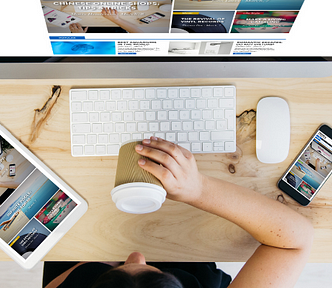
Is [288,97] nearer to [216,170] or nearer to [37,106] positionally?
[216,170]

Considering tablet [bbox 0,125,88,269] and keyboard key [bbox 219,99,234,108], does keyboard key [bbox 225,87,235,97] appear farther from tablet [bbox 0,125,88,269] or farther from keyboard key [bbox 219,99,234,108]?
tablet [bbox 0,125,88,269]

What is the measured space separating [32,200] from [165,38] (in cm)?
46

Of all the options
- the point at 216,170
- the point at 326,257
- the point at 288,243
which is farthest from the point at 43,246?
the point at 326,257

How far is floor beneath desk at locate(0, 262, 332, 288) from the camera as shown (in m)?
1.09

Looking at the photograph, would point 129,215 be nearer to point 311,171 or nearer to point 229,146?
point 229,146

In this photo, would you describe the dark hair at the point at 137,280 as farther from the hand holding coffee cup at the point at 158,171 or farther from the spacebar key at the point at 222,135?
the spacebar key at the point at 222,135

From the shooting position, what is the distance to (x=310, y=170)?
60 centimetres

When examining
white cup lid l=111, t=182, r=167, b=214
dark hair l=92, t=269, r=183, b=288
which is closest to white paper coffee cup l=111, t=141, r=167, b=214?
white cup lid l=111, t=182, r=167, b=214

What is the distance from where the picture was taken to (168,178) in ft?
1.46

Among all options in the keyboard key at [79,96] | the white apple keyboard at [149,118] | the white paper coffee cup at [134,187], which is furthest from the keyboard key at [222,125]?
the keyboard key at [79,96]

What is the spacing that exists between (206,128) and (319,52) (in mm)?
262

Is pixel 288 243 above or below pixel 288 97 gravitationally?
below

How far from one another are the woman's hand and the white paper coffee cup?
0.04ft

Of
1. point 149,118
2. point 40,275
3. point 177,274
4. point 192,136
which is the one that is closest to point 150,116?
point 149,118
